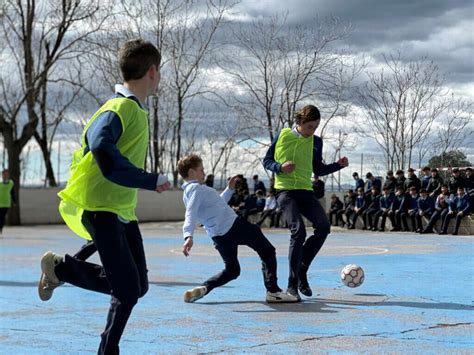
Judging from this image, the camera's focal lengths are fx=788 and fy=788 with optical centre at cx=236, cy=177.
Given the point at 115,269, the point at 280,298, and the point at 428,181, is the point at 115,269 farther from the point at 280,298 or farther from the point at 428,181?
the point at 428,181

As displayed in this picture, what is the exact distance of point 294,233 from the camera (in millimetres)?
7910

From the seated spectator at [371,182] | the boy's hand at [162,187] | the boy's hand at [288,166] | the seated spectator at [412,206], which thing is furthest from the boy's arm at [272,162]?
the seated spectator at [371,182]

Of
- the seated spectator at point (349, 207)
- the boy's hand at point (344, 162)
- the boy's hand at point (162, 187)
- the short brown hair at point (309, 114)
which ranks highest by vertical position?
the short brown hair at point (309, 114)

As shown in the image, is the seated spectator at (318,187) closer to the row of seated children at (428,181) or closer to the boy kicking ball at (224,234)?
the row of seated children at (428,181)

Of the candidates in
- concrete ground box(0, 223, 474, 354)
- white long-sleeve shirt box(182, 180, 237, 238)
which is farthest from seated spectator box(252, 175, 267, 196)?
white long-sleeve shirt box(182, 180, 237, 238)

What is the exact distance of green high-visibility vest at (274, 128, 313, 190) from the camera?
317 inches

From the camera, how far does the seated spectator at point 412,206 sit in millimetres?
23172

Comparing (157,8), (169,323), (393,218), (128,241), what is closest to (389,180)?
(393,218)

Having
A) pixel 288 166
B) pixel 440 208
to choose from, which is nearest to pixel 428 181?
pixel 440 208

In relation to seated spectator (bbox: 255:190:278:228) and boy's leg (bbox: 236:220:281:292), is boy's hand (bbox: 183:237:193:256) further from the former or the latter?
seated spectator (bbox: 255:190:278:228)

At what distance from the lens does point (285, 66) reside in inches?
1236

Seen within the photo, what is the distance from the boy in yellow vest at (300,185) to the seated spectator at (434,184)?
48.9 feet

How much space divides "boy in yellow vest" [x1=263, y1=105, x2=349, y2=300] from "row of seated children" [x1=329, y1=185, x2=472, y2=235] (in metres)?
14.8

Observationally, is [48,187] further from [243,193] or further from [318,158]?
[318,158]
